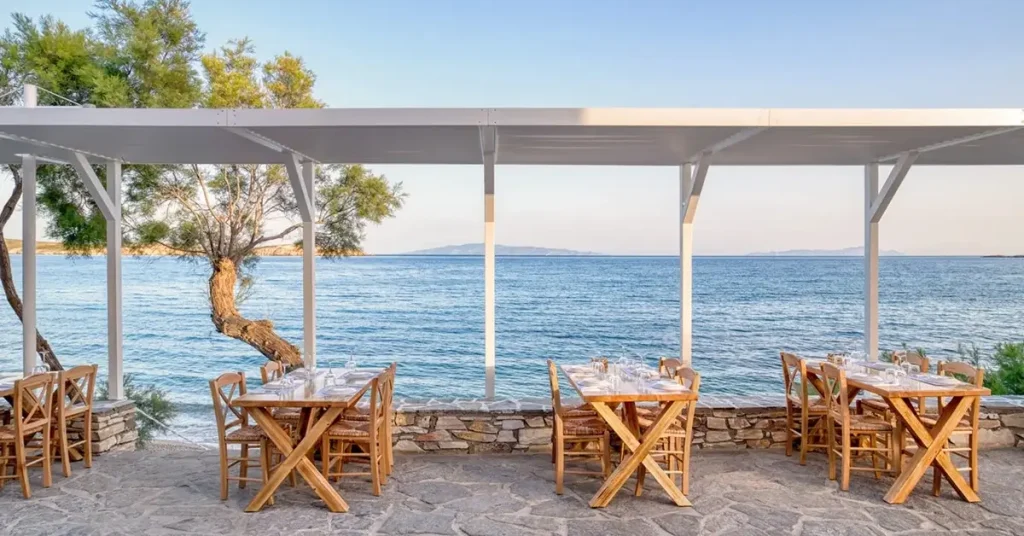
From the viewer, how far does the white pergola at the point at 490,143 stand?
154 inches

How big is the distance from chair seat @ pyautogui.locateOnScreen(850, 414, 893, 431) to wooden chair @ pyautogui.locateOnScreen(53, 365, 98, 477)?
18.1 feet

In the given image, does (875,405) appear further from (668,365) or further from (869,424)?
(668,365)

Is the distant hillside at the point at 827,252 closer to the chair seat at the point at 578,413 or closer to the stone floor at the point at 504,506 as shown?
the stone floor at the point at 504,506

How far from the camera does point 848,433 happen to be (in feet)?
13.5

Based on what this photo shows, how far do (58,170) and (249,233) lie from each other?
258 centimetres

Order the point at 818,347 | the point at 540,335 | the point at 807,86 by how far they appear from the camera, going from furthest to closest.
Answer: the point at 540,335 < the point at 818,347 < the point at 807,86

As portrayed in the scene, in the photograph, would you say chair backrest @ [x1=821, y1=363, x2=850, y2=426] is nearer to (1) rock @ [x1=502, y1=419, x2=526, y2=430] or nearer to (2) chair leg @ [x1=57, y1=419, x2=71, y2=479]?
(1) rock @ [x1=502, y1=419, x2=526, y2=430]

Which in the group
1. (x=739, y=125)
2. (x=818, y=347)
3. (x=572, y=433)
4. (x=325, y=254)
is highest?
(x=739, y=125)

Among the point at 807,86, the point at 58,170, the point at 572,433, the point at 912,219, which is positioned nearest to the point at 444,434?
the point at 572,433

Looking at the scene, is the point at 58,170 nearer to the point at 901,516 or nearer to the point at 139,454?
the point at 139,454

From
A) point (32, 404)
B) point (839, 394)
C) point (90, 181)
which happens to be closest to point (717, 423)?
point (839, 394)

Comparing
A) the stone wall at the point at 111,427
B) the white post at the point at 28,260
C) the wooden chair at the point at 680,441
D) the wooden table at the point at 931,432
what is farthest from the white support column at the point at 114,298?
the wooden table at the point at 931,432

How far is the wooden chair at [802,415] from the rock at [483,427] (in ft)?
7.64

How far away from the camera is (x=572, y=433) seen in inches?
163
